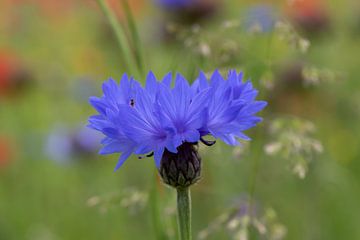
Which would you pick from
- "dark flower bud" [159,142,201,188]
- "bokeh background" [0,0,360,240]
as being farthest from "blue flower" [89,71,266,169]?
"bokeh background" [0,0,360,240]

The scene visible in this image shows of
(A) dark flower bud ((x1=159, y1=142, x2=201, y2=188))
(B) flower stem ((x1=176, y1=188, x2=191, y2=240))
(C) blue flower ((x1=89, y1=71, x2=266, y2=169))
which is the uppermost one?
(C) blue flower ((x1=89, y1=71, x2=266, y2=169))

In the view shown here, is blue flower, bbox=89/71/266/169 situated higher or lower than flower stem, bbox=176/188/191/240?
higher

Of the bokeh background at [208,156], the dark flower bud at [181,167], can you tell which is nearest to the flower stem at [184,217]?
the dark flower bud at [181,167]

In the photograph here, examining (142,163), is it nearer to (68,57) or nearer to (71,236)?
(71,236)

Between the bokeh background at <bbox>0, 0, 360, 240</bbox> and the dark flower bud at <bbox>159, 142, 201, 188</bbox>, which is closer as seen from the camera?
the dark flower bud at <bbox>159, 142, 201, 188</bbox>

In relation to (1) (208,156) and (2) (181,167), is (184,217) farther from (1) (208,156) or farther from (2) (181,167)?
(1) (208,156)

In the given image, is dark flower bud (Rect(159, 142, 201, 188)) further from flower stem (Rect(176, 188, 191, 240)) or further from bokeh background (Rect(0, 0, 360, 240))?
bokeh background (Rect(0, 0, 360, 240))

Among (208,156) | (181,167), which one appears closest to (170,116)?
(181,167)
